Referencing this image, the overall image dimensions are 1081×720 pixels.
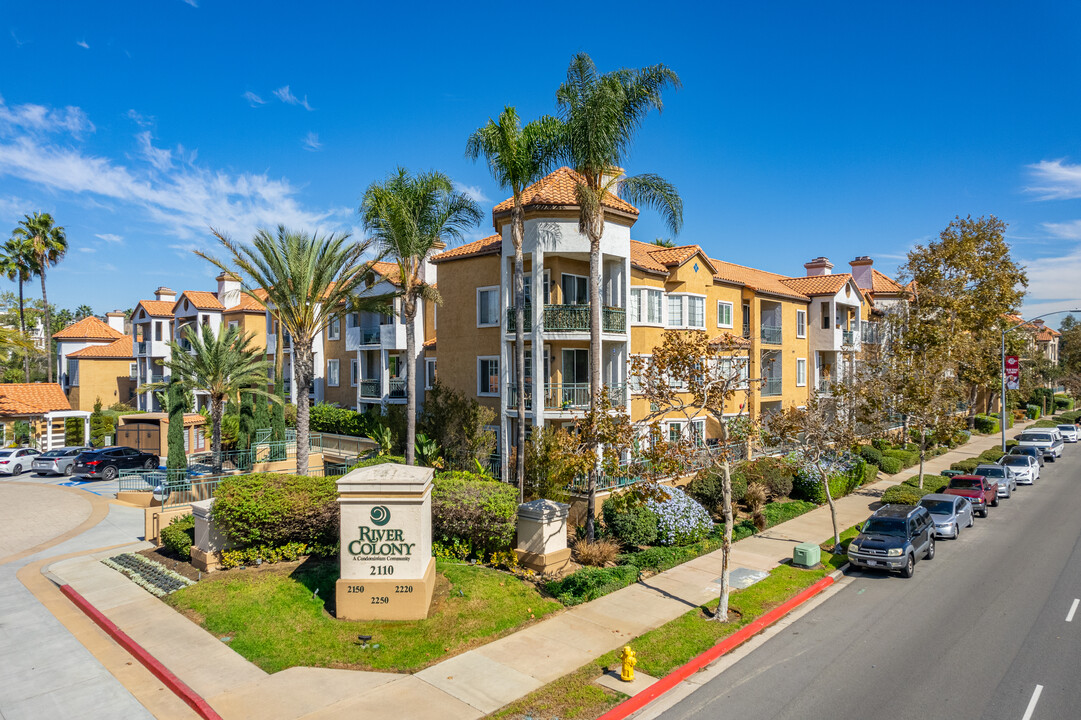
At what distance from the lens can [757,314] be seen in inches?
1400

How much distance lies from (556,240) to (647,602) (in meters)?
13.8

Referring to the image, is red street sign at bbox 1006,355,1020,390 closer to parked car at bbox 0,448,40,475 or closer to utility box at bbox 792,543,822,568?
utility box at bbox 792,543,822,568

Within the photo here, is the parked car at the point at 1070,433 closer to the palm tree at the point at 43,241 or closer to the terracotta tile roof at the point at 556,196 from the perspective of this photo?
the terracotta tile roof at the point at 556,196

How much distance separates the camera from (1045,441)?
42.3 metres

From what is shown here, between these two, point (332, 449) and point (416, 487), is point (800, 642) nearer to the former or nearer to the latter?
point (416, 487)

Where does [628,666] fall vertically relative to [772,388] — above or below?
below

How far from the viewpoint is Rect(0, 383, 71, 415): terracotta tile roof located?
41.5m

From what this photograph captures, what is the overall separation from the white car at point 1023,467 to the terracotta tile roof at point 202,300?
5163 cm

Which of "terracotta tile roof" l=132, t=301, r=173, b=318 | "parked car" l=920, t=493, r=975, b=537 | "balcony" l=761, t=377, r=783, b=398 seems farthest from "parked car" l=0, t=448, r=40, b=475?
"parked car" l=920, t=493, r=975, b=537

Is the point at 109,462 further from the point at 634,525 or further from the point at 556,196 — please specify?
the point at 634,525

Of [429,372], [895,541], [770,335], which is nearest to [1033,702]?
[895,541]

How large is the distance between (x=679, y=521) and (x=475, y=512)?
6.69 m

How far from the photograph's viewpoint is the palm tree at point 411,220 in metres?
23.5

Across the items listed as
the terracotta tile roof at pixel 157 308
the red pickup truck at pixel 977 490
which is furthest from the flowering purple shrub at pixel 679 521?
the terracotta tile roof at pixel 157 308
